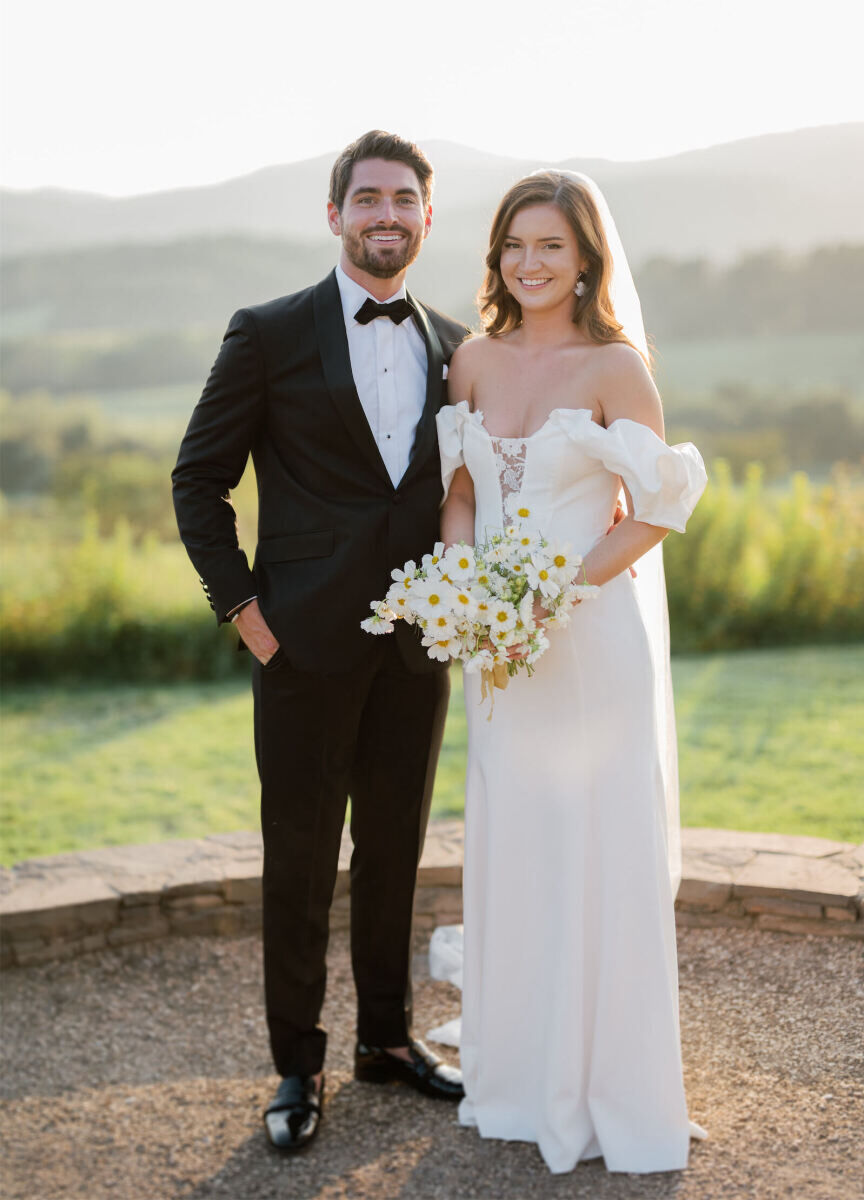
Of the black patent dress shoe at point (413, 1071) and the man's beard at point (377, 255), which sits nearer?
the man's beard at point (377, 255)

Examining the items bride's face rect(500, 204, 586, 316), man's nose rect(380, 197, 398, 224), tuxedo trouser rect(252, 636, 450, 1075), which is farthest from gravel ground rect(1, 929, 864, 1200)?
man's nose rect(380, 197, 398, 224)

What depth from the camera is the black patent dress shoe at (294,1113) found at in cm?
294

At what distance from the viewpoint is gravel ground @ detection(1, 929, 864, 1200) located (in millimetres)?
2734

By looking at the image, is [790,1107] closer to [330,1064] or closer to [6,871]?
[330,1064]

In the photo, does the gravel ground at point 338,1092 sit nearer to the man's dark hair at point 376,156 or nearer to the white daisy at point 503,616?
the white daisy at point 503,616

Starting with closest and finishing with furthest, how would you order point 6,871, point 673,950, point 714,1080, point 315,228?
point 673,950
point 714,1080
point 6,871
point 315,228

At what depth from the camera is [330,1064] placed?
3.44m

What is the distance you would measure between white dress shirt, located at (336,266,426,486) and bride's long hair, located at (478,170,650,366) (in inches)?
10.7

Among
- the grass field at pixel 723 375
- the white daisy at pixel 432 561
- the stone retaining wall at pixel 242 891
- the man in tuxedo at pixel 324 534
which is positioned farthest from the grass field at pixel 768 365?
the white daisy at pixel 432 561

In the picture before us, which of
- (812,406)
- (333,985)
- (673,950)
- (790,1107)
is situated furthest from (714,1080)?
(812,406)

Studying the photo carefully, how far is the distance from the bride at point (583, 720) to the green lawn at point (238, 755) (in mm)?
3043

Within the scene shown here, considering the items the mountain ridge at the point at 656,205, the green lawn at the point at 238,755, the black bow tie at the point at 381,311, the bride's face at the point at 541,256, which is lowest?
the green lawn at the point at 238,755

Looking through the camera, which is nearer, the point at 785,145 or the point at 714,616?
the point at 714,616

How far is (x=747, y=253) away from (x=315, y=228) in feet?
15.5
